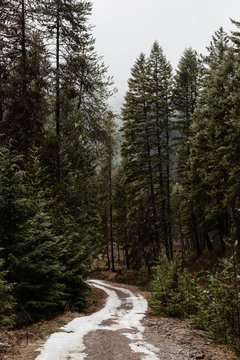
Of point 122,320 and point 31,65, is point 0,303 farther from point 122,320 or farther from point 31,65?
point 31,65

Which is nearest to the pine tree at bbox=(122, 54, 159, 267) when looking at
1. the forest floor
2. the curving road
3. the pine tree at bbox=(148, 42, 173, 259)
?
the pine tree at bbox=(148, 42, 173, 259)

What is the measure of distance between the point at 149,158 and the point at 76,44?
1235cm

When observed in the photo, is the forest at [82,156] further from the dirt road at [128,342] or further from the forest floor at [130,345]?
the dirt road at [128,342]

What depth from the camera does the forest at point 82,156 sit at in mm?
9398

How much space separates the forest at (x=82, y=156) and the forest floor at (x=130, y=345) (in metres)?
0.42

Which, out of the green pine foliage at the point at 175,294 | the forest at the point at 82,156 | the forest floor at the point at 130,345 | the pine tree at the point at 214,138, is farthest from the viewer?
the pine tree at the point at 214,138

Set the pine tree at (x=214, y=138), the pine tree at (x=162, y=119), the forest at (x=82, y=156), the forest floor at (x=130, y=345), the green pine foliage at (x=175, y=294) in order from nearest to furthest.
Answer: the forest floor at (x=130, y=345), the forest at (x=82, y=156), the green pine foliage at (x=175, y=294), the pine tree at (x=214, y=138), the pine tree at (x=162, y=119)

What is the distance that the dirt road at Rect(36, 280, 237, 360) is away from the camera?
604 centimetres

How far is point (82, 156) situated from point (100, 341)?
34.0 feet

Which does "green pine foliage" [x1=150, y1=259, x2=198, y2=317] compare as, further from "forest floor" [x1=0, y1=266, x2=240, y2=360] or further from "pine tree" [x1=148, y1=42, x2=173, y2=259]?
"pine tree" [x1=148, y1=42, x2=173, y2=259]

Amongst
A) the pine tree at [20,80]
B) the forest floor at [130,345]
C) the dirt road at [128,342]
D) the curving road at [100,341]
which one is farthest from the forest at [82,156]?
the curving road at [100,341]

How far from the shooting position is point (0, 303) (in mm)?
7078

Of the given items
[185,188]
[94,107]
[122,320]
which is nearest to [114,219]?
[185,188]

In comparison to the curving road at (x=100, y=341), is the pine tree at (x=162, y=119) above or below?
above
